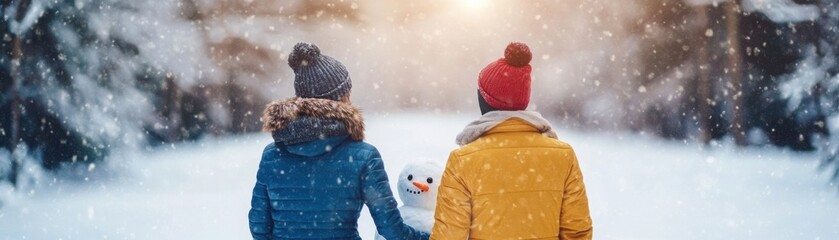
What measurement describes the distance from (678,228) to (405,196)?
3303 mm

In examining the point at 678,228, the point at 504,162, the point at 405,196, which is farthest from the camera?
the point at 678,228

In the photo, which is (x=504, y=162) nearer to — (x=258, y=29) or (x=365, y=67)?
(x=365, y=67)

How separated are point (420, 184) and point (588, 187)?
287 cm

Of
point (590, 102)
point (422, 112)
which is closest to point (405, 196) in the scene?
point (422, 112)

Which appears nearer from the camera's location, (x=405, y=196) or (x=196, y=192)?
(x=405, y=196)

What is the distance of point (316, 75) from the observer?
8.72 ft

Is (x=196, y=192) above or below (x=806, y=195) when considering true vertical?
above

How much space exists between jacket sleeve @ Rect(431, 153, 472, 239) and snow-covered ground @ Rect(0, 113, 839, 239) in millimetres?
3557

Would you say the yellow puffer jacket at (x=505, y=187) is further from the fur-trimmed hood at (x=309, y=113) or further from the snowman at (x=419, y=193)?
the snowman at (x=419, y=193)

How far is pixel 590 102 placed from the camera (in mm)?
6547

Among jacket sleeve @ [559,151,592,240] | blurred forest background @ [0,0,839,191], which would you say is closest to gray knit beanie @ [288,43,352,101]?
jacket sleeve @ [559,151,592,240]

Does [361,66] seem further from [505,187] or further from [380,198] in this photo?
[505,187]

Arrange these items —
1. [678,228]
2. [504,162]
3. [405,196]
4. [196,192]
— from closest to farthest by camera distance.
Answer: [504,162], [405,196], [678,228], [196,192]

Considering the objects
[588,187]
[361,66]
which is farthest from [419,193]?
[361,66]
